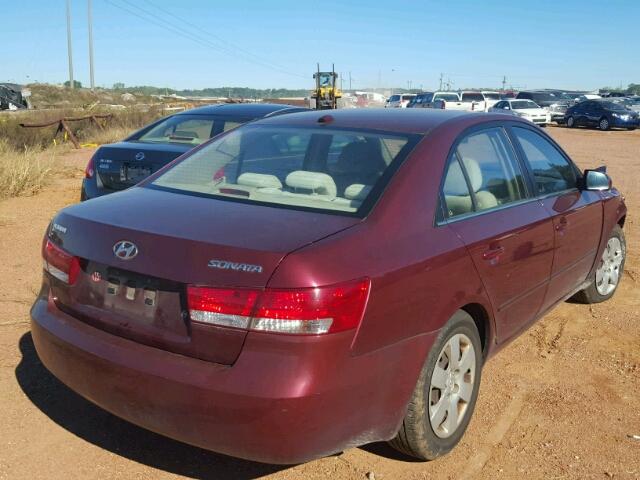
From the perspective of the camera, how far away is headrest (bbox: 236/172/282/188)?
358 cm

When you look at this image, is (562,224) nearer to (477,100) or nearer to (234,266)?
(234,266)

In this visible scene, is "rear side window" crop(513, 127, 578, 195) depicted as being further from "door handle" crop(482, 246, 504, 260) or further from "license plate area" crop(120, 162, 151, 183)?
"license plate area" crop(120, 162, 151, 183)

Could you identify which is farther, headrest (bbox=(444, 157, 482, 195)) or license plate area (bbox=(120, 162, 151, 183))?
license plate area (bbox=(120, 162, 151, 183))

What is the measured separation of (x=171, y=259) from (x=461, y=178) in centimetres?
165

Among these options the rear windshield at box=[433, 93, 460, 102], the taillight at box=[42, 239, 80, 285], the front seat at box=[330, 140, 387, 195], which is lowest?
the taillight at box=[42, 239, 80, 285]

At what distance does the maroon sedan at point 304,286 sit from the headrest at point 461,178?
0.05 ft

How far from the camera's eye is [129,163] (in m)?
7.25

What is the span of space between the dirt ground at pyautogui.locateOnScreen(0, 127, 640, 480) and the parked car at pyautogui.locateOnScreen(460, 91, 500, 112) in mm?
32433

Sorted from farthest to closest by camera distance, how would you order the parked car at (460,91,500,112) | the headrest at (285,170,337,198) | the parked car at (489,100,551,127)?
the parked car at (460,91,500,112)
the parked car at (489,100,551,127)
the headrest at (285,170,337,198)

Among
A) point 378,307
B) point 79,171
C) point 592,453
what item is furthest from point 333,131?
point 79,171

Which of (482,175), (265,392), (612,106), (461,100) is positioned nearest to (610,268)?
(482,175)

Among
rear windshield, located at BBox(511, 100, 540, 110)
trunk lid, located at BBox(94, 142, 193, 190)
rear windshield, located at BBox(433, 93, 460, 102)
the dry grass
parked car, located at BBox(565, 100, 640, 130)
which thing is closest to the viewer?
trunk lid, located at BBox(94, 142, 193, 190)

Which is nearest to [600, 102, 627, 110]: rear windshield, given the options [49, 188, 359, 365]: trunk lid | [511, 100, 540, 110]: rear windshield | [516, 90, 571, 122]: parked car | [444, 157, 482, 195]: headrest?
[516, 90, 571, 122]: parked car

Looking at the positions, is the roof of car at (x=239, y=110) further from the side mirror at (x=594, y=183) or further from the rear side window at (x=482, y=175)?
the rear side window at (x=482, y=175)
